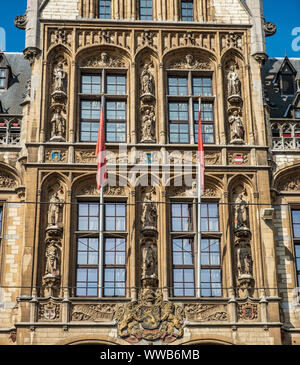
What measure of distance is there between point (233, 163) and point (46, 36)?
24.8 feet

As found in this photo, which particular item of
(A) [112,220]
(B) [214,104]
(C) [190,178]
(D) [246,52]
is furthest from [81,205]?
(D) [246,52]

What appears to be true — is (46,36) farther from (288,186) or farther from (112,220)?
(288,186)

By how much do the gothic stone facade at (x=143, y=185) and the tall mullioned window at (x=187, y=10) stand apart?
0.04 meters

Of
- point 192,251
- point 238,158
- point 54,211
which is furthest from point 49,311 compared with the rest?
point 238,158

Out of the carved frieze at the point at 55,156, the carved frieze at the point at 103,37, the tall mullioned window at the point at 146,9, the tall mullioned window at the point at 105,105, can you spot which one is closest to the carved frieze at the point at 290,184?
the tall mullioned window at the point at 105,105

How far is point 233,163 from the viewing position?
1041 inches

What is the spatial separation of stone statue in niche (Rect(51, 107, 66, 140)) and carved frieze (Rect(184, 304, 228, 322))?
265 inches

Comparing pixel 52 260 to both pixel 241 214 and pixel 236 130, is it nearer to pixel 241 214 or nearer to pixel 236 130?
pixel 241 214

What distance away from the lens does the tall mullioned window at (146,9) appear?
28.9 meters

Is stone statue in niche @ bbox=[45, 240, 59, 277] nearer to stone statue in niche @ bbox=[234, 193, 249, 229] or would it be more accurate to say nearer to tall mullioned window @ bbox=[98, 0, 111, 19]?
stone statue in niche @ bbox=[234, 193, 249, 229]

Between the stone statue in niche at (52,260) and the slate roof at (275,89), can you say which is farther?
the slate roof at (275,89)

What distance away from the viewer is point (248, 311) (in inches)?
958

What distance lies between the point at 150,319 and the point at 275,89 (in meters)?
11.7

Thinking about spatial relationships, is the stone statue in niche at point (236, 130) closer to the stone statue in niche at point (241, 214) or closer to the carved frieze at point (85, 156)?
the stone statue in niche at point (241, 214)
